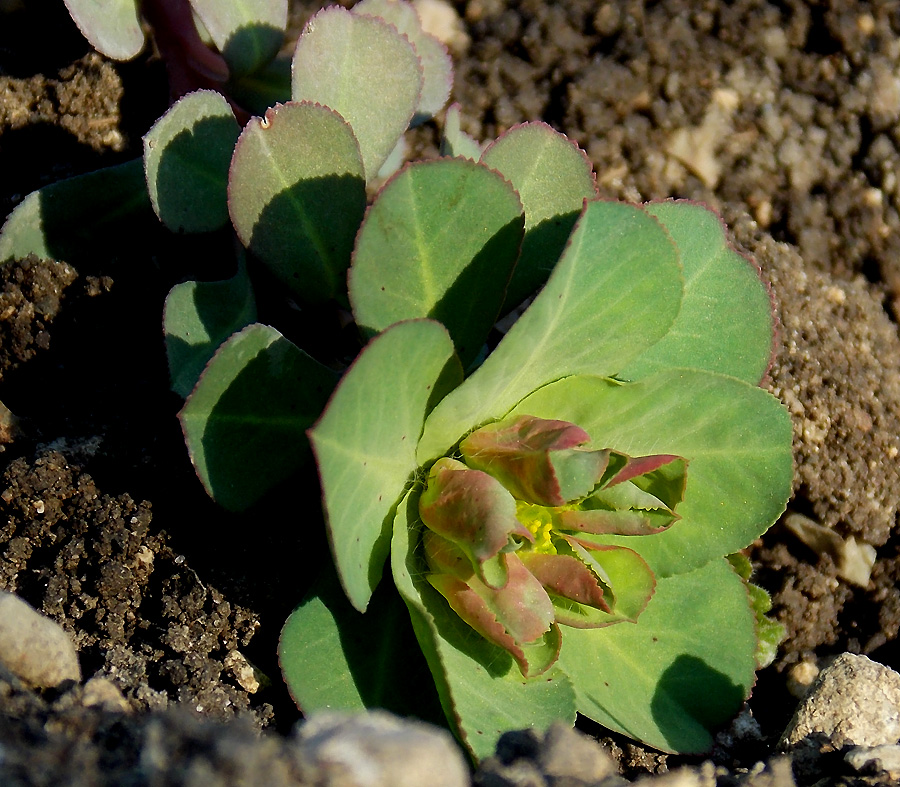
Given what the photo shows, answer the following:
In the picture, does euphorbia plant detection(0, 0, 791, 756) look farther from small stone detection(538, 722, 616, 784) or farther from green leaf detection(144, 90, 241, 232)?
small stone detection(538, 722, 616, 784)

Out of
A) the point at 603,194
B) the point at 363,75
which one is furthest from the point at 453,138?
the point at 603,194

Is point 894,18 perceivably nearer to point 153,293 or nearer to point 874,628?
point 874,628

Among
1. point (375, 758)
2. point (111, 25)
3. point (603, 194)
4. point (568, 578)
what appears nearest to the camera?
point (375, 758)

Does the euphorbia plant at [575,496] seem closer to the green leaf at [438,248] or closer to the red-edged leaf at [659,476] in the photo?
the red-edged leaf at [659,476]

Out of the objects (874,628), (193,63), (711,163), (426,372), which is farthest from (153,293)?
(874,628)

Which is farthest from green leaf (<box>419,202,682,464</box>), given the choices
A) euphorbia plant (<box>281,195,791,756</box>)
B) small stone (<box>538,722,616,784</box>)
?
small stone (<box>538,722,616,784</box>)

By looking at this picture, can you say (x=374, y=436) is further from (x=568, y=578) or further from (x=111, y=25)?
(x=111, y=25)

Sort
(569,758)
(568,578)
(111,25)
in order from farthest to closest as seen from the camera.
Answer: (111,25) < (568,578) < (569,758)

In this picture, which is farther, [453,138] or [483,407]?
[453,138]

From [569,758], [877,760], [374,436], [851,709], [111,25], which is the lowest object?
[851,709]
